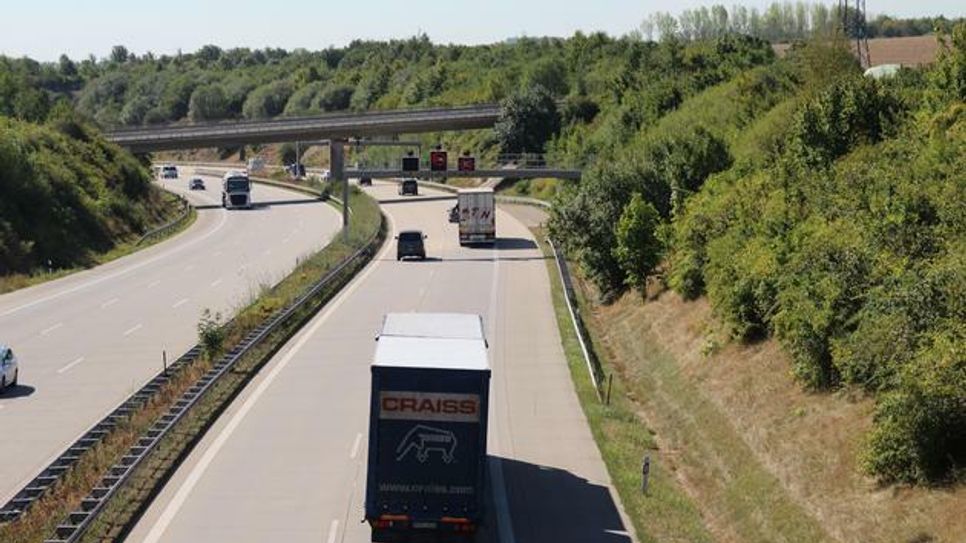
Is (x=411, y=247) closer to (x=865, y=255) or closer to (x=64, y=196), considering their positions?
(x=64, y=196)

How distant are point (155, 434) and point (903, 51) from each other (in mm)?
89420

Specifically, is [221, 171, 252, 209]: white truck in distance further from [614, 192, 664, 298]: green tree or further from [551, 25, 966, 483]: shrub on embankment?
[614, 192, 664, 298]: green tree

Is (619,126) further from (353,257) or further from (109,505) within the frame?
(109,505)

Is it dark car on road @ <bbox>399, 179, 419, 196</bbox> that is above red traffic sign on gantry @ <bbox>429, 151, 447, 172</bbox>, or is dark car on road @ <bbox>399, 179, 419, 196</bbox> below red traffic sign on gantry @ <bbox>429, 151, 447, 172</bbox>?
below

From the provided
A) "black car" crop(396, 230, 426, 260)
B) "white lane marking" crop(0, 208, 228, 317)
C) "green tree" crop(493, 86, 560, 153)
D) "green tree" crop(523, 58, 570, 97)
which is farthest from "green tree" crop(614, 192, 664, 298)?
"green tree" crop(523, 58, 570, 97)

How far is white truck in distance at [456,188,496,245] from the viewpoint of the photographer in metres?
73.3

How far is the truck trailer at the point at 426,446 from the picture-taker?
20094 millimetres

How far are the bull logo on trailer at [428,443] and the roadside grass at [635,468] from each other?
4.08 metres

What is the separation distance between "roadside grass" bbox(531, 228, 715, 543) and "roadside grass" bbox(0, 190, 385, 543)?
9141mm

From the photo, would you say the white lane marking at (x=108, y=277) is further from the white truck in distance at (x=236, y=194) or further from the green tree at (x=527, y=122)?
the green tree at (x=527, y=122)

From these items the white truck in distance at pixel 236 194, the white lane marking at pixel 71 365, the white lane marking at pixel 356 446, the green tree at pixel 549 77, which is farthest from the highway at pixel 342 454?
the green tree at pixel 549 77

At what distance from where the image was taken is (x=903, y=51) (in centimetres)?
10212

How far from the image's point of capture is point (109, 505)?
21906 millimetres

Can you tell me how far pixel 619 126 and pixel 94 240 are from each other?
44.2m
